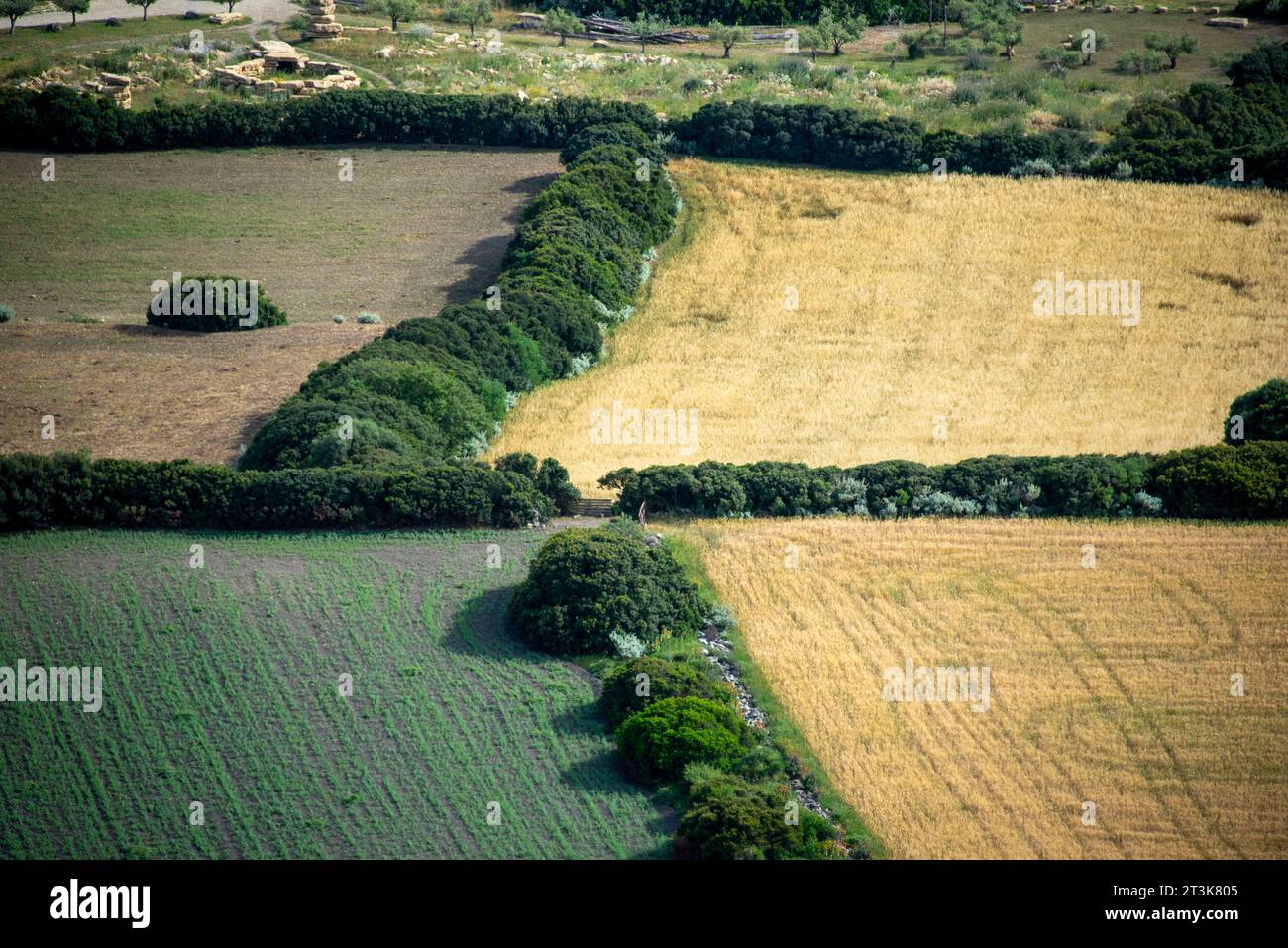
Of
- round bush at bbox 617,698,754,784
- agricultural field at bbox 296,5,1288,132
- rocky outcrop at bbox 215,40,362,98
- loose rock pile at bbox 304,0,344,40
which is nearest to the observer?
round bush at bbox 617,698,754,784

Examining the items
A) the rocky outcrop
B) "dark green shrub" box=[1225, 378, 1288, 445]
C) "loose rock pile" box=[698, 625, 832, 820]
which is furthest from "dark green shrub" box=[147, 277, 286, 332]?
"dark green shrub" box=[1225, 378, 1288, 445]

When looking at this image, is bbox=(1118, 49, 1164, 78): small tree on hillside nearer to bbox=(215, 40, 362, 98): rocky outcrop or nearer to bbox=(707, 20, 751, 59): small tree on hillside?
bbox=(707, 20, 751, 59): small tree on hillside

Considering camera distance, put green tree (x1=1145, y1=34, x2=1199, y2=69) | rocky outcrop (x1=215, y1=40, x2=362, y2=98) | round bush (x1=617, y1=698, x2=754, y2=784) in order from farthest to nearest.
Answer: green tree (x1=1145, y1=34, x2=1199, y2=69) → rocky outcrop (x1=215, y1=40, x2=362, y2=98) → round bush (x1=617, y1=698, x2=754, y2=784)

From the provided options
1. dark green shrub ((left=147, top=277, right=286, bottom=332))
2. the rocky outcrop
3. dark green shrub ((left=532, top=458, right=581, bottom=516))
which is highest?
the rocky outcrop

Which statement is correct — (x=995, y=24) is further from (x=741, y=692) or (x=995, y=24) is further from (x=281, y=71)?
(x=741, y=692)

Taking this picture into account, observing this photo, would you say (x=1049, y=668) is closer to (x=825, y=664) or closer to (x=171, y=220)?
(x=825, y=664)

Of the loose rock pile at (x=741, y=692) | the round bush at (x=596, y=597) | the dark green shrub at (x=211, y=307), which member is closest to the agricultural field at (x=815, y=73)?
the dark green shrub at (x=211, y=307)

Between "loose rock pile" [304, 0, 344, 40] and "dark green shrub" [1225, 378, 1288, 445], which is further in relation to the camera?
"loose rock pile" [304, 0, 344, 40]

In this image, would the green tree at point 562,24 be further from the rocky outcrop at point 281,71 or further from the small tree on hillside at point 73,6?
the small tree on hillside at point 73,6
